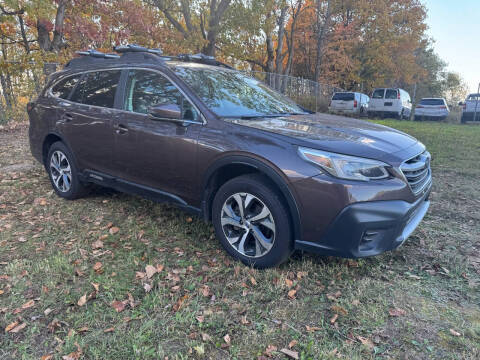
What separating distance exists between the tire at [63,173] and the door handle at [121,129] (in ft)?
3.39

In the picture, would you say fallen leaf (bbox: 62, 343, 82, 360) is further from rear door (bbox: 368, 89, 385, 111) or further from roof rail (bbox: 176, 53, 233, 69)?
rear door (bbox: 368, 89, 385, 111)

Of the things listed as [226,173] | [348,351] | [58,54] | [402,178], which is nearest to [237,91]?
[226,173]

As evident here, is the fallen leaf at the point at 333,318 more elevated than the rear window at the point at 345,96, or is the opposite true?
the rear window at the point at 345,96

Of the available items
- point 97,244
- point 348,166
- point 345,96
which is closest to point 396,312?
point 348,166

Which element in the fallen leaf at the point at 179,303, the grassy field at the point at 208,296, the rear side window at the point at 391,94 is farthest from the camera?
the rear side window at the point at 391,94

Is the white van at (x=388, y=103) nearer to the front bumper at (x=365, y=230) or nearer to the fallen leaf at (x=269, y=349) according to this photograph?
the front bumper at (x=365, y=230)

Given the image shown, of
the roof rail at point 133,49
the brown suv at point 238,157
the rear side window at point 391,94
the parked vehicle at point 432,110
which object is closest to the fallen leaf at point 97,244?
the brown suv at point 238,157

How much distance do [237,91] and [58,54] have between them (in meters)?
12.2

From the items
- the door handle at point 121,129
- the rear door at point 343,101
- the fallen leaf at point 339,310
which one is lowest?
the fallen leaf at point 339,310

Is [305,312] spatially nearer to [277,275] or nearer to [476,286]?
[277,275]

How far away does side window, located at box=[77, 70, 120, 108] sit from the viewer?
3.82 m

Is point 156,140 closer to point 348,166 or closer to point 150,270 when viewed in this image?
point 150,270

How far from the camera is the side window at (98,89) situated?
12.5ft

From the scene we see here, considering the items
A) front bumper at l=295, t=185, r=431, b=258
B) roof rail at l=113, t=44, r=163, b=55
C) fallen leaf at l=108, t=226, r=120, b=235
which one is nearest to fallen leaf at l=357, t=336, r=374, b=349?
front bumper at l=295, t=185, r=431, b=258
